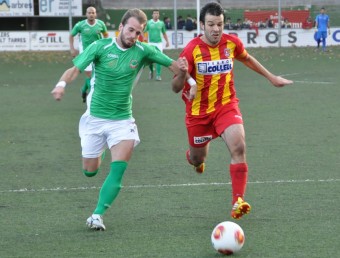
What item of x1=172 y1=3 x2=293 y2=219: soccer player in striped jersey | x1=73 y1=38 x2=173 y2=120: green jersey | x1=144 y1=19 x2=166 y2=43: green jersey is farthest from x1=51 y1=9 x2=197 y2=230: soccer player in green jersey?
x1=144 y1=19 x2=166 y2=43: green jersey

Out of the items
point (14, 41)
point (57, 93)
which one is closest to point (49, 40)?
point (14, 41)

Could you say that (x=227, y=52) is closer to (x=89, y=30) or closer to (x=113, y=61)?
(x=113, y=61)

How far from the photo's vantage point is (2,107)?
18812 millimetres

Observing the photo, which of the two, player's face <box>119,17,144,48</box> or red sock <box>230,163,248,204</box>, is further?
red sock <box>230,163,248,204</box>

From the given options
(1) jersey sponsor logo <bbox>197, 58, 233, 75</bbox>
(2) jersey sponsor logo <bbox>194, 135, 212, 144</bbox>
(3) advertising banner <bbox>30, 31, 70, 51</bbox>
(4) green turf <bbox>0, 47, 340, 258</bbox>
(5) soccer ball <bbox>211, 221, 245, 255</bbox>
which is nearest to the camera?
(5) soccer ball <bbox>211, 221, 245, 255</bbox>

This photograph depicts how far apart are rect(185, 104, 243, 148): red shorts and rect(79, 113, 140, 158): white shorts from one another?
788 mm

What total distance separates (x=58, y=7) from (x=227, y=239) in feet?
119

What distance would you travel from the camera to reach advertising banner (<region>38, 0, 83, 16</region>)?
41.6m

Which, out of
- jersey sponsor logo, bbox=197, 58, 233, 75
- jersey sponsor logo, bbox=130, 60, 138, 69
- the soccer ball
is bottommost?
the soccer ball

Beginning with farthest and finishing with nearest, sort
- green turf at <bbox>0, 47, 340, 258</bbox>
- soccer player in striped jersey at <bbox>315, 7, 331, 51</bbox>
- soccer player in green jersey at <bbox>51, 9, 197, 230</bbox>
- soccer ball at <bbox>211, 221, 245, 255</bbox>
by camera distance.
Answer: soccer player in striped jersey at <bbox>315, 7, 331, 51</bbox>
soccer player in green jersey at <bbox>51, 9, 197, 230</bbox>
green turf at <bbox>0, 47, 340, 258</bbox>
soccer ball at <bbox>211, 221, 245, 255</bbox>

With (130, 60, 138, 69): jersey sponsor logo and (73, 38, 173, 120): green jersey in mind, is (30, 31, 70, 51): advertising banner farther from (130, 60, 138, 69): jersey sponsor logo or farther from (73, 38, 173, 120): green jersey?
(130, 60, 138, 69): jersey sponsor logo

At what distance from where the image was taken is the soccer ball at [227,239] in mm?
Answer: 6503

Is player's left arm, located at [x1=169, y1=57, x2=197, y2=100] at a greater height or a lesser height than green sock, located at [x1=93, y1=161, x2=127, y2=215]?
greater

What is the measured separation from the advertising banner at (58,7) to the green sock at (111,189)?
113ft
